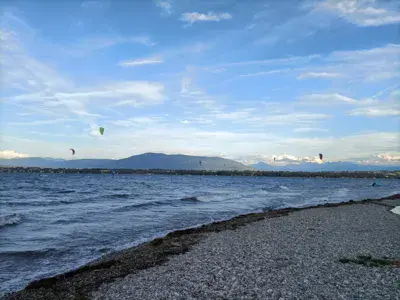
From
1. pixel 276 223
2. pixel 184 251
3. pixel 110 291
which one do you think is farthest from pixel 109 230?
pixel 110 291

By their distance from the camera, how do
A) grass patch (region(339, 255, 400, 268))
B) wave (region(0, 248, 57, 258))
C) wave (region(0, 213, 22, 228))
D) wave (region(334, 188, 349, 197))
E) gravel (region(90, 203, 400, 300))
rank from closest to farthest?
gravel (region(90, 203, 400, 300))
grass patch (region(339, 255, 400, 268))
wave (region(0, 248, 57, 258))
wave (region(0, 213, 22, 228))
wave (region(334, 188, 349, 197))

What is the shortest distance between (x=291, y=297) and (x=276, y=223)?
1663cm

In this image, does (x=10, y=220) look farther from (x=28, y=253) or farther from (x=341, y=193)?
(x=341, y=193)

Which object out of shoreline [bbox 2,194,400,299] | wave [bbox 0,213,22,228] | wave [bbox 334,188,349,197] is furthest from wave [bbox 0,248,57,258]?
wave [bbox 334,188,349,197]

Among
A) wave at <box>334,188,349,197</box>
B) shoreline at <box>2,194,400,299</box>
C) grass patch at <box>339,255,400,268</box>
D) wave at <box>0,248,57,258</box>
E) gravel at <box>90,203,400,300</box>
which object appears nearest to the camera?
gravel at <box>90,203,400,300</box>

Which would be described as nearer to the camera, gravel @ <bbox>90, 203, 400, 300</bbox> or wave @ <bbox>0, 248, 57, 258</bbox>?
gravel @ <bbox>90, 203, 400, 300</bbox>

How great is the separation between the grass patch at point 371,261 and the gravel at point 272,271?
44 cm

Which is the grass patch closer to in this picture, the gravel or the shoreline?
the gravel

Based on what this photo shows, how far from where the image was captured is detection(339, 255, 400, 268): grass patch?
42.8 feet

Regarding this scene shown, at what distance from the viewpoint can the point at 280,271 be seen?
12203mm

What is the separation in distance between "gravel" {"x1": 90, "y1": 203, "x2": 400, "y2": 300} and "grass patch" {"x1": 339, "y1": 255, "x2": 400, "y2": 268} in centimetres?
44

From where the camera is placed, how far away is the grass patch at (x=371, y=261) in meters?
13.0

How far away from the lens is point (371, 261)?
13.5 meters

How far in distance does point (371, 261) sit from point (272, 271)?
14.3 ft
